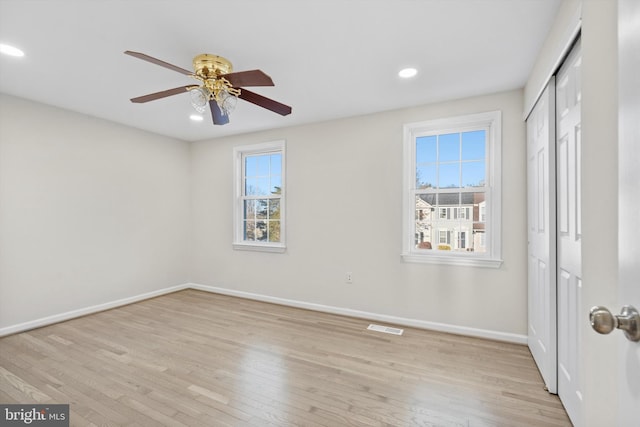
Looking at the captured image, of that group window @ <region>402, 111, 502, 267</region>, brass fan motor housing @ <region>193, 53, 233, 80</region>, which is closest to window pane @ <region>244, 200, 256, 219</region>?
window @ <region>402, 111, 502, 267</region>

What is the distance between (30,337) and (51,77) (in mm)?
2612

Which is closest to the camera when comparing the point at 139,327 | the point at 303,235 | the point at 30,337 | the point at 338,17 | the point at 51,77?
the point at 338,17

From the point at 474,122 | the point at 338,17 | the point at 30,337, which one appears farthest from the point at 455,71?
the point at 30,337

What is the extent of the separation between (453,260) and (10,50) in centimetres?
435

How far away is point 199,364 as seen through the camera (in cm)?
255

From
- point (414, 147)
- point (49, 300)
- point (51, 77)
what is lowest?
point (49, 300)

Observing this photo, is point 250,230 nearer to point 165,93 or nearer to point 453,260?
point 165,93

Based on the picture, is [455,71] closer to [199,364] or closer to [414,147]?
[414,147]

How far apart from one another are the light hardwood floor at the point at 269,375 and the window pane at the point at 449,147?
195cm

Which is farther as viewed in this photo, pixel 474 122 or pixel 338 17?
pixel 474 122

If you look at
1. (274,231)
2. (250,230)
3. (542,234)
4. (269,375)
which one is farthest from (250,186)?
(542,234)

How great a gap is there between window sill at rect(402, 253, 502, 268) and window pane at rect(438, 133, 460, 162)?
3.62 feet

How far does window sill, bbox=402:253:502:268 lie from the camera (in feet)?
10.1

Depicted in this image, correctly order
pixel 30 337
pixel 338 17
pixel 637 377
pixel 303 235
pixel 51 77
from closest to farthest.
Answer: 1. pixel 637 377
2. pixel 338 17
3. pixel 51 77
4. pixel 30 337
5. pixel 303 235
